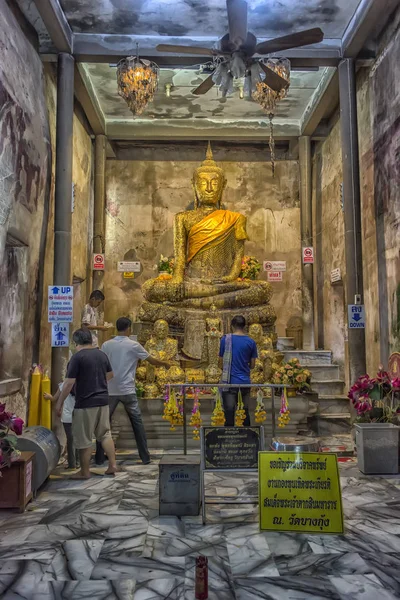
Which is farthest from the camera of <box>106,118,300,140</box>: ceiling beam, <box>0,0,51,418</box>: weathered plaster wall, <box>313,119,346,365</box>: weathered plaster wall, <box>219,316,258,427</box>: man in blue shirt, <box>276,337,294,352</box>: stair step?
<box>106,118,300,140</box>: ceiling beam

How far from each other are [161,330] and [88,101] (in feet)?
14.3

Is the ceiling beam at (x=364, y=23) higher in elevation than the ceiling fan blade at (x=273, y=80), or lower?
higher

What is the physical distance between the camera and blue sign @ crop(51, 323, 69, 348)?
21.0 feet

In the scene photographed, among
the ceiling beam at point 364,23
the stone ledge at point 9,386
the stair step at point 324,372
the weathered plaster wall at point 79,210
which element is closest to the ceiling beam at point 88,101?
the weathered plaster wall at point 79,210

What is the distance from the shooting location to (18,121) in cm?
579

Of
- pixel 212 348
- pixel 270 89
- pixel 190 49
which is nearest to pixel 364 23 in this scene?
pixel 270 89

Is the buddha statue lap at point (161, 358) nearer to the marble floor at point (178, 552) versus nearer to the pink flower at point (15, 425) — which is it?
the marble floor at point (178, 552)

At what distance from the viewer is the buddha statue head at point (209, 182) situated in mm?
9852

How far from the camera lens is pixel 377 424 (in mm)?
4875

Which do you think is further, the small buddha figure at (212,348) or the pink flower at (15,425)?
the small buddha figure at (212,348)

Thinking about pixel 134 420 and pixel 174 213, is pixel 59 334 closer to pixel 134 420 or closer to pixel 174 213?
pixel 134 420

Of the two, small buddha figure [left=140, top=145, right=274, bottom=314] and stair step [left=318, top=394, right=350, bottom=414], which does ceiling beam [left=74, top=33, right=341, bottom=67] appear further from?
stair step [left=318, top=394, right=350, bottom=414]

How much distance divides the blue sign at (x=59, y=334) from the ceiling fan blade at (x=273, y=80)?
375 centimetres

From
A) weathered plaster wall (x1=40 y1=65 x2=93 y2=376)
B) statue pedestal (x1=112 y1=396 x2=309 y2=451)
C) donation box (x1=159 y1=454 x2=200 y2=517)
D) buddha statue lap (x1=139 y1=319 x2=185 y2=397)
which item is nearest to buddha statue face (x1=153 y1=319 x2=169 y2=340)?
buddha statue lap (x1=139 y1=319 x2=185 y2=397)
